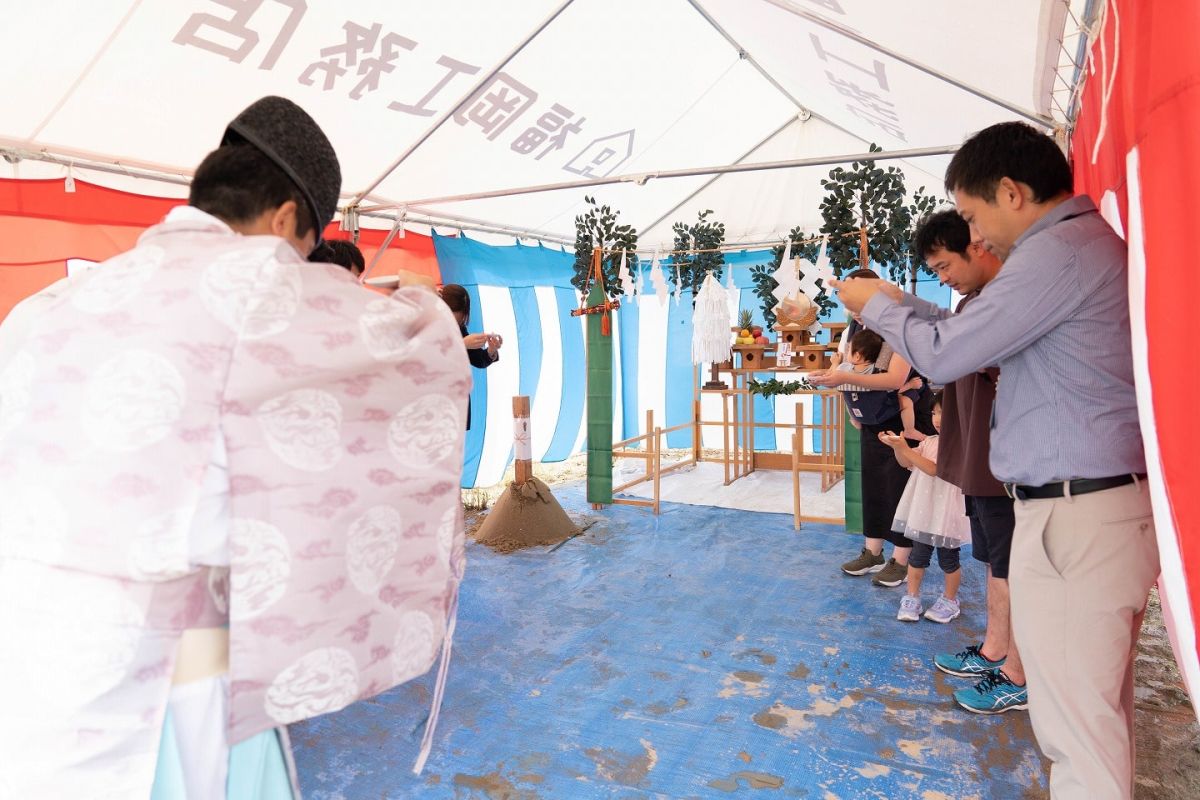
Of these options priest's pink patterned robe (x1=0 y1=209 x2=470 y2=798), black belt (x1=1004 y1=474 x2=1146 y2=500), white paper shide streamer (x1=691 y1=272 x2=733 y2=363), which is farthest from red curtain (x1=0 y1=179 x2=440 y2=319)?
white paper shide streamer (x1=691 y1=272 x2=733 y2=363)

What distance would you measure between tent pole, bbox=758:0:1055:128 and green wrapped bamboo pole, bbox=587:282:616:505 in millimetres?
2501

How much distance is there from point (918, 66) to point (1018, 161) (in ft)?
6.72

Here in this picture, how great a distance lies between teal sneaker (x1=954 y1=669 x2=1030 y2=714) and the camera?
7.50 ft

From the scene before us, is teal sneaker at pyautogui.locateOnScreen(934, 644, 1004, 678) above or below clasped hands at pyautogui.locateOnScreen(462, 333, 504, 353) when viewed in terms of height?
below

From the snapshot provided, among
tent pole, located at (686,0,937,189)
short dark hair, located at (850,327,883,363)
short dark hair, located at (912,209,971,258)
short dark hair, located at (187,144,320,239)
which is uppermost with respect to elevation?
tent pole, located at (686,0,937,189)

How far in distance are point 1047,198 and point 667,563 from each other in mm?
3015

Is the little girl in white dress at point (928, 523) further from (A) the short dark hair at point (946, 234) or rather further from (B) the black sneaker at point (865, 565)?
(A) the short dark hair at point (946, 234)

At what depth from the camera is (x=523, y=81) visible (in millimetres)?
4414

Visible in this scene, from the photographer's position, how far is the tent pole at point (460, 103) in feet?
13.2

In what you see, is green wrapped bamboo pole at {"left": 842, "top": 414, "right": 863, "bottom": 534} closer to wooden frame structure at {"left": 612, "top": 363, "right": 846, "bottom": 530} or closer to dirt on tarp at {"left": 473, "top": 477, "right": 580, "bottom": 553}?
wooden frame structure at {"left": 612, "top": 363, "right": 846, "bottom": 530}

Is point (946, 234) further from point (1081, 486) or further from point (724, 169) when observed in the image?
point (724, 169)

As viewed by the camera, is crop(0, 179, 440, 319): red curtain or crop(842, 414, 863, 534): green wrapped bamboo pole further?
crop(842, 414, 863, 534): green wrapped bamboo pole

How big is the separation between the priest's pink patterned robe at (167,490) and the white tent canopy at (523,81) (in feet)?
7.02

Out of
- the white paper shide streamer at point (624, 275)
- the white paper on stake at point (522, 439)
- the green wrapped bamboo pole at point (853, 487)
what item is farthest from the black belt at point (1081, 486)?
the white paper shide streamer at point (624, 275)
